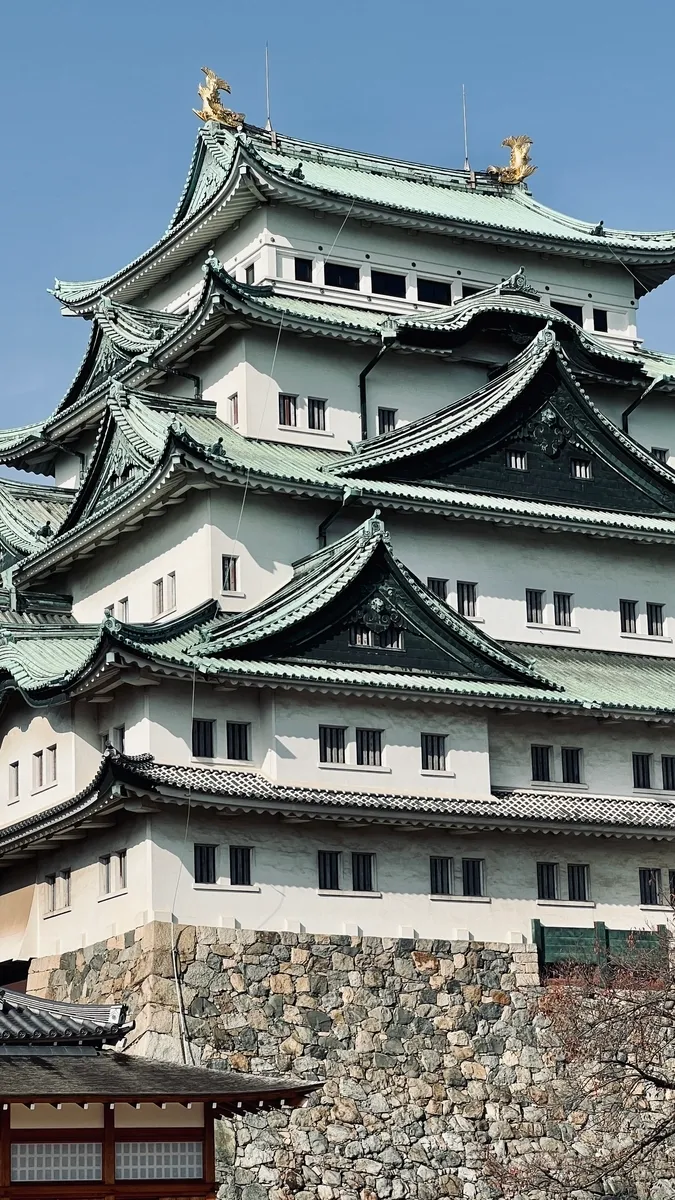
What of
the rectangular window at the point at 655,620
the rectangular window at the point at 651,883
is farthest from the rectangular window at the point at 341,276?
the rectangular window at the point at 651,883

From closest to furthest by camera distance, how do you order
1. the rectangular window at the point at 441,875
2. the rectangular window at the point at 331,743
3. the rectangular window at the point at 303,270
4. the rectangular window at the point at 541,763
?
the rectangular window at the point at 331,743 < the rectangular window at the point at 441,875 < the rectangular window at the point at 541,763 < the rectangular window at the point at 303,270

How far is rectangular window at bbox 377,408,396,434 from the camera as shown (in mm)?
47156

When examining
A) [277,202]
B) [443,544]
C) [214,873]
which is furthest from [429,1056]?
[277,202]

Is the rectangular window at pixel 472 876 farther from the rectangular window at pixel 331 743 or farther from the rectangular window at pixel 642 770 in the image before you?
the rectangular window at pixel 642 770

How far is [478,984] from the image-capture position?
3919 centimetres

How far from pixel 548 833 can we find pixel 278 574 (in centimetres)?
798

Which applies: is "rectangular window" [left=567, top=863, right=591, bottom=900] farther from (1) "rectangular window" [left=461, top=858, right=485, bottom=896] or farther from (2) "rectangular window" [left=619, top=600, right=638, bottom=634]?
(2) "rectangular window" [left=619, top=600, right=638, bottom=634]

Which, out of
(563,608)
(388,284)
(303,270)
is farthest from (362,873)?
(388,284)

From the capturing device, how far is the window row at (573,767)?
42781 millimetres

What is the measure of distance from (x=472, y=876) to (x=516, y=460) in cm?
1033

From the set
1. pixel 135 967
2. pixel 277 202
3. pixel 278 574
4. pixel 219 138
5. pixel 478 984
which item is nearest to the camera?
pixel 135 967

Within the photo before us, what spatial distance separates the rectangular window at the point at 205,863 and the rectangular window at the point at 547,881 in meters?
7.26

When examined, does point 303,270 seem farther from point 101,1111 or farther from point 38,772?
point 101,1111

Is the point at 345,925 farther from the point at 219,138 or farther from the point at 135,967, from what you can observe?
the point at 219,138
